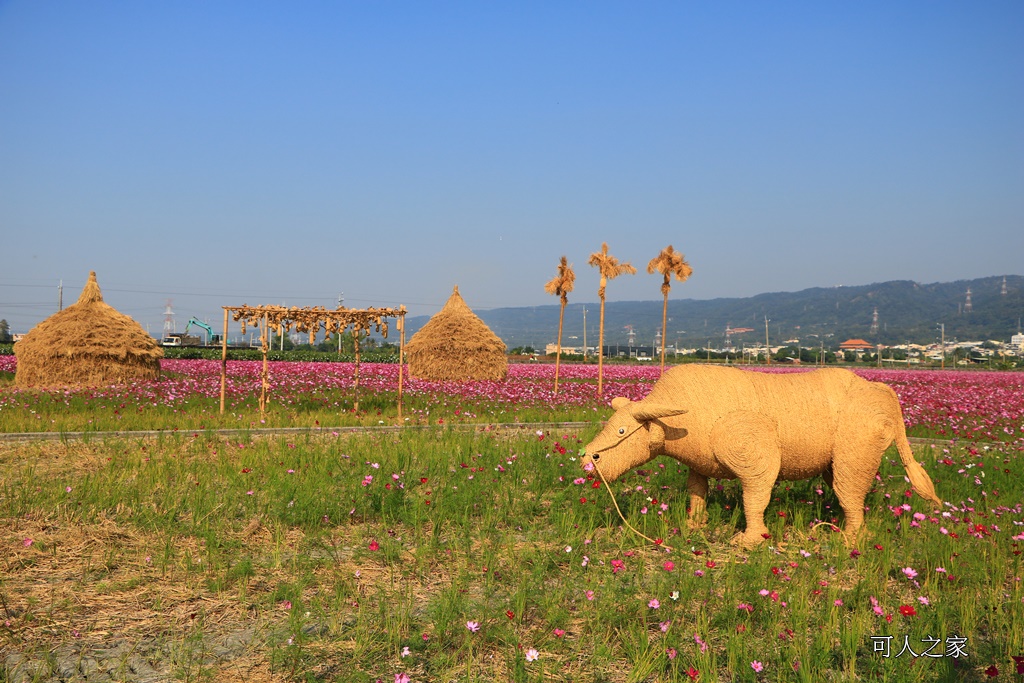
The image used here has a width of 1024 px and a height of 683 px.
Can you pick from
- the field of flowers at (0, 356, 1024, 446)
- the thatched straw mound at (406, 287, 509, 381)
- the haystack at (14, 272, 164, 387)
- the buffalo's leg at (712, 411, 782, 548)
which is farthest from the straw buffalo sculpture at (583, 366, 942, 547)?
the thatched straw mound at (406, 287, 509, 381)

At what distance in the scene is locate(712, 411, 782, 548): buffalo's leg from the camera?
6.75m

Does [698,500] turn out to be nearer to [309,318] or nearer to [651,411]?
[651,411]

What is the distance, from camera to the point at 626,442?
7.06 metres

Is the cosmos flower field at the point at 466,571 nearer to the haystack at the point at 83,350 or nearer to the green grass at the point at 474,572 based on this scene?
the green grass at the point at 474,572

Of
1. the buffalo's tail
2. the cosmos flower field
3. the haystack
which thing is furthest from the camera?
the haystack

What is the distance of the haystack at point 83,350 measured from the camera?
20.5 meters

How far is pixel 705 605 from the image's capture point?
5.57 meters

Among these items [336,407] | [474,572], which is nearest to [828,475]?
[474,572]

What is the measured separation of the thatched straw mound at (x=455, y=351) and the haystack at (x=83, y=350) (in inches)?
394

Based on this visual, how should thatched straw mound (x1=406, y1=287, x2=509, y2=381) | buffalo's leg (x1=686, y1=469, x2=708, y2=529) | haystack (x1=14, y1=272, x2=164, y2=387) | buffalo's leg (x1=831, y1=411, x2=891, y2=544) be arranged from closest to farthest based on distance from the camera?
buffalo's leg (x1=831, y1=411, x2=891, y2=544) < buffalo's leg (x1=686, y1=469, x2=708, y2=529) < haystack (x1=14, y1=272, x2=164, y2=387) < thatched straw mound (x1=406, y1=287, x2=509, y2=381)

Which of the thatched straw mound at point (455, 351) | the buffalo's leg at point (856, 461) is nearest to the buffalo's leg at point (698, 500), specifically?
the buffalo's leg at point (856, 461)

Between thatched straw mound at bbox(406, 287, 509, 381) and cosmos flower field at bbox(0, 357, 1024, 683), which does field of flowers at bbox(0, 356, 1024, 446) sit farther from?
thatched straw mound at bbox(406, 287, 509, 381)

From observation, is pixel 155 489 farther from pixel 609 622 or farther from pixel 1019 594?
pixel 1019 594

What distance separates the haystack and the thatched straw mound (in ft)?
32.8
